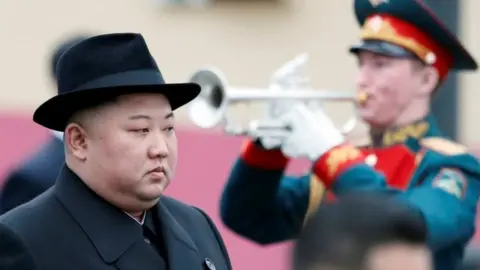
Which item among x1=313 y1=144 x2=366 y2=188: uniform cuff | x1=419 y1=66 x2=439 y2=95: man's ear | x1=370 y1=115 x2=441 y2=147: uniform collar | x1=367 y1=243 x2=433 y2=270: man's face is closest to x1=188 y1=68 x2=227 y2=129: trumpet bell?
x1=313 y1=144 x2=366 y2=188: uniform cuff

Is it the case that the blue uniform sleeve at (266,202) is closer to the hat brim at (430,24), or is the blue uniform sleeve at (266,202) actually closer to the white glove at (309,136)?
the white glove at (309,136)

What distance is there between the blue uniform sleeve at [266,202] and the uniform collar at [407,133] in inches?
10.2

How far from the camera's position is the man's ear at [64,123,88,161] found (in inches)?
168

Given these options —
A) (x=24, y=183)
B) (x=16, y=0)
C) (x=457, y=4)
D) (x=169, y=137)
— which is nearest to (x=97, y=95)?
(x=169, y=137)

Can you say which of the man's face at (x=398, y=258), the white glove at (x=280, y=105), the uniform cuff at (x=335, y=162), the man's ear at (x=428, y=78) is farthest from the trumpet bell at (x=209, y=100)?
the man's face at (x=398, y=258)

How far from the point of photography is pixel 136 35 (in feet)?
14.4

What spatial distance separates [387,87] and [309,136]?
0.30m

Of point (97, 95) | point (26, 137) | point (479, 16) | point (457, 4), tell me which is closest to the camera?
point (97, 95)

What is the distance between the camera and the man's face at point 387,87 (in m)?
5.66

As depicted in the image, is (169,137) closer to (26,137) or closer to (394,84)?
(394,84)

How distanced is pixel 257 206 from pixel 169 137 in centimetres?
153

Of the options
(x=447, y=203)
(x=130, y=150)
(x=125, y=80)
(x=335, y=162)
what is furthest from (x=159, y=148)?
(x=447, y=203)

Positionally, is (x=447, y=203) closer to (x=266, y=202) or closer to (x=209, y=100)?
(x=266, y=202)

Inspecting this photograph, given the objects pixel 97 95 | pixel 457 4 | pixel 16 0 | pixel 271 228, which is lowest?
pixel 16 0
